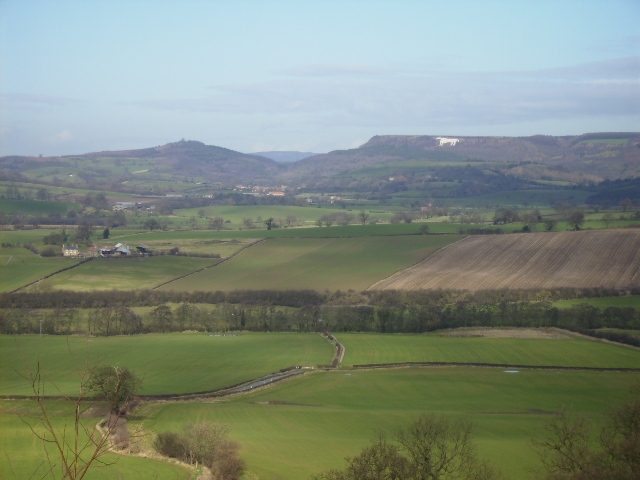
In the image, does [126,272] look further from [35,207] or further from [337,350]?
[35,207]

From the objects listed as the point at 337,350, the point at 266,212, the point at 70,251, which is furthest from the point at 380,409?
→ the point at 266,212

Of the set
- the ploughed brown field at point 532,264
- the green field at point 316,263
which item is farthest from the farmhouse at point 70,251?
the ploughed brown field at point 532,264

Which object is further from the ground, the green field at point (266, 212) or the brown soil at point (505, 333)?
the green field at point (266, 212)

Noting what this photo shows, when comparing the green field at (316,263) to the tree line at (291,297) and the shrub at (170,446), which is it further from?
the shrub at (170,446)

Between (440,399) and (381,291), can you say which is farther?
(381,291)

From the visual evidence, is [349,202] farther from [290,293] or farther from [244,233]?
[290,293]

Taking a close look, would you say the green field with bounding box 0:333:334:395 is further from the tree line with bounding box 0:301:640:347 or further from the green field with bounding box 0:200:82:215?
the green field with bounding box 0:200:82:215

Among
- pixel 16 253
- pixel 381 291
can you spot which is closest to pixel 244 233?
pixel 16 253
